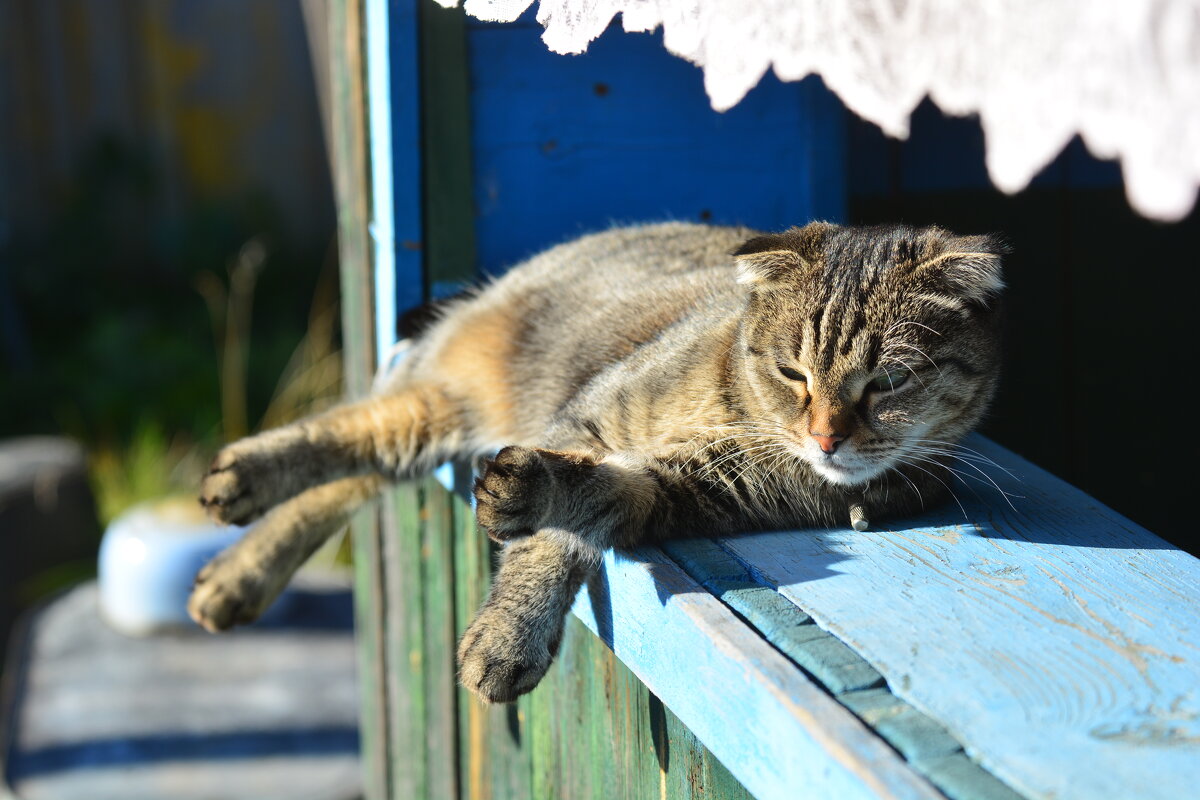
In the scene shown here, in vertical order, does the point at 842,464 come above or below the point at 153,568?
above

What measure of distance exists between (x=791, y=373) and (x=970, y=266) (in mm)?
322

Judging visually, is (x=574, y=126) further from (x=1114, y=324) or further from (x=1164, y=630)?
Answer: (x=1164, y=630)

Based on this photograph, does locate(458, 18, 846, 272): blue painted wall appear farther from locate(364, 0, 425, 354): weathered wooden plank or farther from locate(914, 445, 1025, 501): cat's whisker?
locate(914, 445, 1025, 501): cat's whisker

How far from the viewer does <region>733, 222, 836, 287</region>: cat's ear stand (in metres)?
1.93

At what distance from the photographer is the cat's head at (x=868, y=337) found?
1.85m

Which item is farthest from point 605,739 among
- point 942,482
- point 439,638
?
point 439,638

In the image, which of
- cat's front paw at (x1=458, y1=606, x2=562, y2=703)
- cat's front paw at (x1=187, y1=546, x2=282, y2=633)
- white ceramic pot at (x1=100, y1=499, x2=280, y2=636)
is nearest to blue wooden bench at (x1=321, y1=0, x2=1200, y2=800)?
cat's front paw at (x1=458, y1=606, x2=562, y2=703)

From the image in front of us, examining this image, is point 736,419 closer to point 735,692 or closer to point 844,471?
point 844,471

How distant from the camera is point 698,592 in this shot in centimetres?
155

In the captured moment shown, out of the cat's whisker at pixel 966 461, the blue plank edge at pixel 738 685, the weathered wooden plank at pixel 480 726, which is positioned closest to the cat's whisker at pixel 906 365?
the cat's whisker at pixel 966 461

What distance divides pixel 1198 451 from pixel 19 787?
3718 mm

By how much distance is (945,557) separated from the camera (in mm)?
1670

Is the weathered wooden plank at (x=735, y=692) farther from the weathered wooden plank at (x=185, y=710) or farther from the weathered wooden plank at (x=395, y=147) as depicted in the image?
the weathered wooden plank at (x=185, y=710)

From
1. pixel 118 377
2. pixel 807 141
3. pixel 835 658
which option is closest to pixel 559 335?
pixel 807 141
